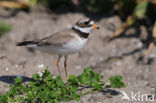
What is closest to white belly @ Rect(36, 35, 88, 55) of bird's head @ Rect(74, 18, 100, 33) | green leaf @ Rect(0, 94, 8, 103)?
bird's head @ Rect(74, 18, 100, 33)

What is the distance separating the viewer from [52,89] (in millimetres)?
4156

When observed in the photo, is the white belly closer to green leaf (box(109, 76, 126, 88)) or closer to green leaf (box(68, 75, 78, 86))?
green leaf (box(68, 75, 78, 86))

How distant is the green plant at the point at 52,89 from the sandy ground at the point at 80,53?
3.62 ft

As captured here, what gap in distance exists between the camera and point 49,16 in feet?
27.9

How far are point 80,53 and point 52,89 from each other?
A: 339 centimetres

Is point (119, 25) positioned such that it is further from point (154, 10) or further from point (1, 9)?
point (1, 9)

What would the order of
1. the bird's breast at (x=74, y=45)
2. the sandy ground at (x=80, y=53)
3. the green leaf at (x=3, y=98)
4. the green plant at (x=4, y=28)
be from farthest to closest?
the green plant at (x=4, y=28) → the sandy ground at (x=80, y=53) → the bird's breast at (x=74, y=45) → the green leaf at (x=3, y=98)

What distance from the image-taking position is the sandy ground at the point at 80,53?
21.3 feet

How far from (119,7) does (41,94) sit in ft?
14.6

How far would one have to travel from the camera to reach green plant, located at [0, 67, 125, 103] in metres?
3.82

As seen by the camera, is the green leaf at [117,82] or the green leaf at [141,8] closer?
the green leaf at [117,82]

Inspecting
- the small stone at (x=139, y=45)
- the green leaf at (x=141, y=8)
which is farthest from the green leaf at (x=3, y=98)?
the green leaf at (x=141, y=8)

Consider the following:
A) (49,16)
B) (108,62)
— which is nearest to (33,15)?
(49,16)

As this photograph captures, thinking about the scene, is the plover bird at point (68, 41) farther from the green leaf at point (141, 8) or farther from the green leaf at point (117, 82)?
the green leaf at point (141, 8)
